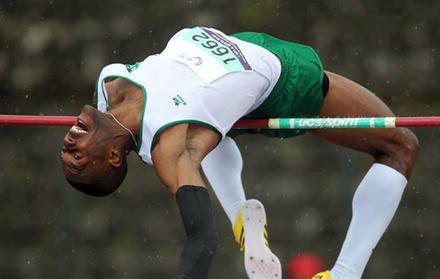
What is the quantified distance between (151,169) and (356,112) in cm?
280

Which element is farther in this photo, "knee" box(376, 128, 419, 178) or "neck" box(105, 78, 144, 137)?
"knee" box(376, 128, 419, 178)

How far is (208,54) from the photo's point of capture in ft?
17.5

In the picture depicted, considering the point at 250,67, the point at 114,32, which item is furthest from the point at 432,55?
the point at 250,67

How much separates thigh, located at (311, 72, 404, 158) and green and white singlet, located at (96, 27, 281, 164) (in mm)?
300

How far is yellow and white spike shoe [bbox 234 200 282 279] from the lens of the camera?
5.45 m

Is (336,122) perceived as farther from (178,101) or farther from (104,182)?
(104,182)

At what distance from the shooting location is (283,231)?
26.0 ft

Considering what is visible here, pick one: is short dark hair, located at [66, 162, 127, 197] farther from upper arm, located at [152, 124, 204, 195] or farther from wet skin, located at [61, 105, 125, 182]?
upper arm, located at [152, 124, 204, 195]

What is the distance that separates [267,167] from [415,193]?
908 millimetres

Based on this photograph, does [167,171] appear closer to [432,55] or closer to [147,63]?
[147,63]

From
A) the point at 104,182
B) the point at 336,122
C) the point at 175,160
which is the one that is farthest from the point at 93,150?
the point at 336,122

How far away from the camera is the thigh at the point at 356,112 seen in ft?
18.1

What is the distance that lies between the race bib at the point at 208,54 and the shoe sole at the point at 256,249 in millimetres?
582

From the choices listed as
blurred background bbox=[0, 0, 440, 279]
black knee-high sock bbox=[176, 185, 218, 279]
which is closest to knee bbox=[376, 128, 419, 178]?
black knee-high sock bbox=[176, 185, 218, 279]
